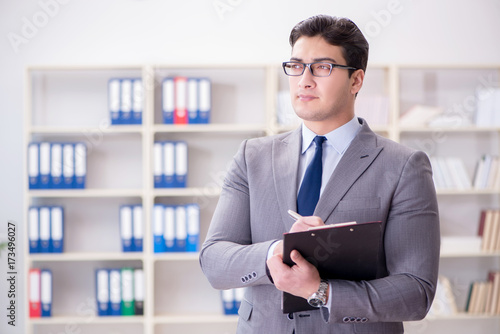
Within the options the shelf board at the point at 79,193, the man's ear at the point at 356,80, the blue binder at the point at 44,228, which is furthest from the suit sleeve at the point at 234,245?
the blue binder at the point at 44,228

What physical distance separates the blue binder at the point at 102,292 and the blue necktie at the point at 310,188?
7.98ft

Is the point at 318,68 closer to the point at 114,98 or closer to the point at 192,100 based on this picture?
the point at 192,100

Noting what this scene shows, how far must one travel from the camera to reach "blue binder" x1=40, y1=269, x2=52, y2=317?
3490 millimetres

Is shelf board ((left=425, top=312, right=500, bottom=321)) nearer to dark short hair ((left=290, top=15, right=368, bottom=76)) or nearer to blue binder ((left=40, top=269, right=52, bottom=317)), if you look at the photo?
blue binder ((left=40, top=269, right=52, bottom=317))

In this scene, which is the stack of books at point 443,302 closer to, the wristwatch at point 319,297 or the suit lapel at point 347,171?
the suit lapel at point 347,171

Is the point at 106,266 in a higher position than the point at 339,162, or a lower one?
lower

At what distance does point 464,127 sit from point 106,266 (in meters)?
2.56

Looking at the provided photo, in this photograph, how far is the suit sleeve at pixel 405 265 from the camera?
4.01 feet

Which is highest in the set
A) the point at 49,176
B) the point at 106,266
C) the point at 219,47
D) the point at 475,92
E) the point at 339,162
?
the point at 219,47

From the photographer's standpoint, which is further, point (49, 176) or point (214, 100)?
point (214, 100)

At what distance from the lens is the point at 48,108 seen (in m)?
3.79

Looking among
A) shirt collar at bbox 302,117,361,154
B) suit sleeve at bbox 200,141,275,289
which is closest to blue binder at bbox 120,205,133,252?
suit sleeve at bbox 200,141,275,289

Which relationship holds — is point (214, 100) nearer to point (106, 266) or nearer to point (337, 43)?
point (106, 266)

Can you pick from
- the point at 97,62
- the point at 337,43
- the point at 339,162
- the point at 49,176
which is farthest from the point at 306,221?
the point at 97,62
